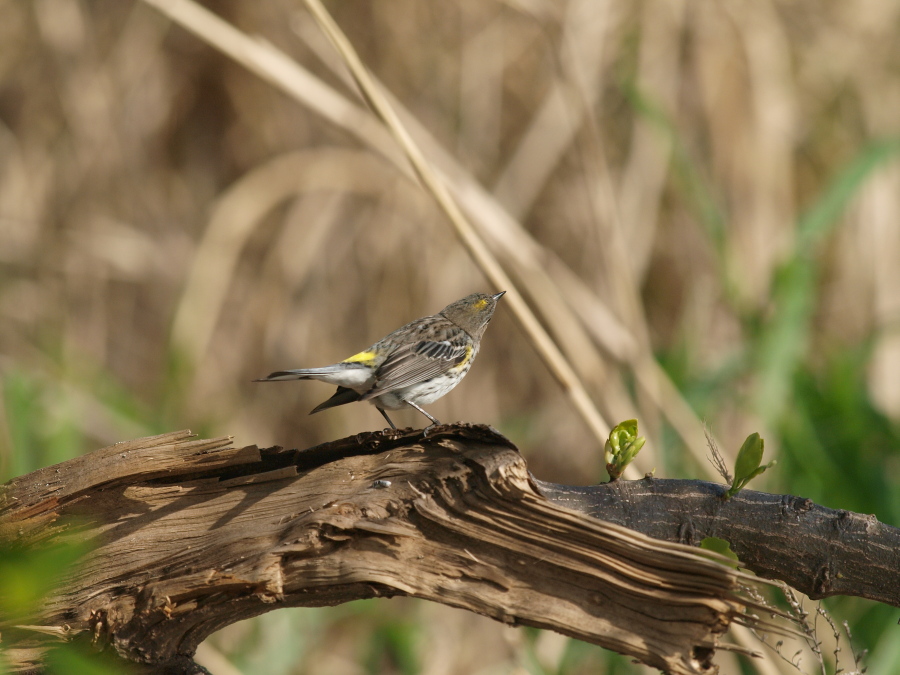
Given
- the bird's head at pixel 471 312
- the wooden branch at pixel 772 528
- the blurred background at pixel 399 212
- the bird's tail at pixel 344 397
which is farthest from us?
the blurred background at pixel 399 212

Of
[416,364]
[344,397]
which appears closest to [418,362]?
[416,364]

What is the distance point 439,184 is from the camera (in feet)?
9.49

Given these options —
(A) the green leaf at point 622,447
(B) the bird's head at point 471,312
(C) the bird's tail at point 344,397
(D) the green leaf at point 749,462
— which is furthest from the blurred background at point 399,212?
(D) the green leaf at point 749,462

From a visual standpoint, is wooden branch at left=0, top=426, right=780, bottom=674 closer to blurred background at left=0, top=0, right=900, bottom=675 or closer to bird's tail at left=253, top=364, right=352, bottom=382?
bird's tail at left=253, top=364, right=352, bottom=382

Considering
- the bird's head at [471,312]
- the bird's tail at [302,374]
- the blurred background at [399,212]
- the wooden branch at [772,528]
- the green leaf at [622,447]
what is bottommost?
the wooden branch at [772,528]

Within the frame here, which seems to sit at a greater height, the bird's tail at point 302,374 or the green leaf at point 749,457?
the bird's tail at point 302,374

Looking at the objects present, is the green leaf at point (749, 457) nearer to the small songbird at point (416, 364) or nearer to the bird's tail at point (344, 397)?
the small songbird at point (416, 364)

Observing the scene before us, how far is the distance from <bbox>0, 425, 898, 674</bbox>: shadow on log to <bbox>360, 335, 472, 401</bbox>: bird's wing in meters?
0.97

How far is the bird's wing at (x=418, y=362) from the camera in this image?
3.15 meters

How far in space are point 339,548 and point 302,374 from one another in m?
1.04

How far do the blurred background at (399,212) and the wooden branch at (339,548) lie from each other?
2739mm

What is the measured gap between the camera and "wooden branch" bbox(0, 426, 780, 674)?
5.44 ft

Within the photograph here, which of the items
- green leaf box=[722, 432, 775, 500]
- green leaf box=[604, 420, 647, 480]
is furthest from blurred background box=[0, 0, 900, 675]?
green leaf box=[722, 432, 775, 500]

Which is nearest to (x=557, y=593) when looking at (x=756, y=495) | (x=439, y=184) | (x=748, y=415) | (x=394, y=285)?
(x=756, y=495)
